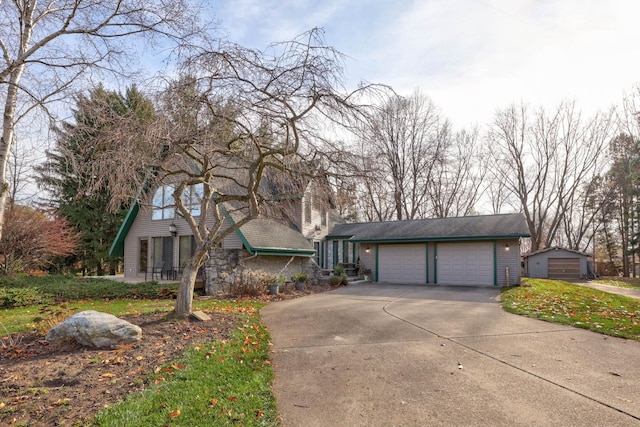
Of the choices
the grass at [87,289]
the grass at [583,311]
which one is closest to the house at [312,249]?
the grass at [87,289]

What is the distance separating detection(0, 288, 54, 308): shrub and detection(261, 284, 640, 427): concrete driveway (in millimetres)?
7404

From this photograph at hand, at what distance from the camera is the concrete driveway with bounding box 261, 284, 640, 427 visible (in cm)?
355

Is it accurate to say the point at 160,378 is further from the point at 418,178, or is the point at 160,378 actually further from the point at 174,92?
the point at 418,178

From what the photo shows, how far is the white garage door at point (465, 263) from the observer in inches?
647

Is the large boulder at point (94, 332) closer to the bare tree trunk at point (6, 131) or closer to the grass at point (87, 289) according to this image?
the bare tree trunk at point (6, 131)

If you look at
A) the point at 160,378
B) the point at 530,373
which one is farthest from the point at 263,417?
the point at 530,373

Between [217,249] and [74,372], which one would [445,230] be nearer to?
[217,249]

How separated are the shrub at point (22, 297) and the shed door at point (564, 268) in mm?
27368

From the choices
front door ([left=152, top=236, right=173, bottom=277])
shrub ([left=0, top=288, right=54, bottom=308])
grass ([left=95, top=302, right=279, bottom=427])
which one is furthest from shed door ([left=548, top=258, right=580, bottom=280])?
shrub ([left=0, top=288, right=54, bottom=308])

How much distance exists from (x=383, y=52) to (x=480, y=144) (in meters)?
26.8

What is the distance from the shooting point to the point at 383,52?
22.2 feet

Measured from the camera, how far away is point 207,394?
12.6 ft

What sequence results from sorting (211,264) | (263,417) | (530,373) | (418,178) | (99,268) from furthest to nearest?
(418,178), (99,268), (211,264), (530,373), (263,417)

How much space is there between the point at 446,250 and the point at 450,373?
1341 cm
